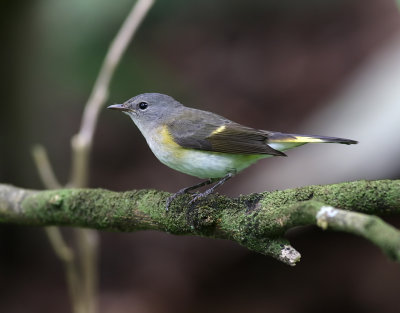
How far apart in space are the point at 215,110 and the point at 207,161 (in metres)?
3.64

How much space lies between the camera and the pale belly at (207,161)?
10.1 feet

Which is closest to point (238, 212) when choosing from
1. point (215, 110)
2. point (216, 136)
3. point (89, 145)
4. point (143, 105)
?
point (216, 136)

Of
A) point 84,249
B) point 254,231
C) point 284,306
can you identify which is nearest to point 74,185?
point 84,249

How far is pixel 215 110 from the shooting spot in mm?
6672

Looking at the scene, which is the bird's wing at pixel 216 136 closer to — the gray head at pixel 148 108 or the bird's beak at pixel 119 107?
the gray head at pixel 148 108

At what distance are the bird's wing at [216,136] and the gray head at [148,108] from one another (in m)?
0.24

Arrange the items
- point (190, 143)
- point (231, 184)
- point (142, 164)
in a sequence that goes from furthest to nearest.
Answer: point (142, 164)
point (231, 184)
point (190, 143)

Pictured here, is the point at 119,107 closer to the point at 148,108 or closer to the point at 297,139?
the point at 148,108

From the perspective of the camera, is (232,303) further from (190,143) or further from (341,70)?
(341,70)

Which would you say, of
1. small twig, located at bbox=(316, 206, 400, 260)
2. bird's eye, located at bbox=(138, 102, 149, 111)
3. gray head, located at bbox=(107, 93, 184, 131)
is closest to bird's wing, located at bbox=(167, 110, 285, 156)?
gray head, located at bbox=(107, 93, 184, 131)

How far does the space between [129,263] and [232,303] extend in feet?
4.19

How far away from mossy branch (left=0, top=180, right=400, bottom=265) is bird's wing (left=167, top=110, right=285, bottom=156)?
0.47 metres

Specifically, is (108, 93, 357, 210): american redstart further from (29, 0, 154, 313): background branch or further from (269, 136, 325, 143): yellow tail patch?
(29, 0, 154, 313): background branch

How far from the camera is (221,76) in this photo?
23.4 feet
